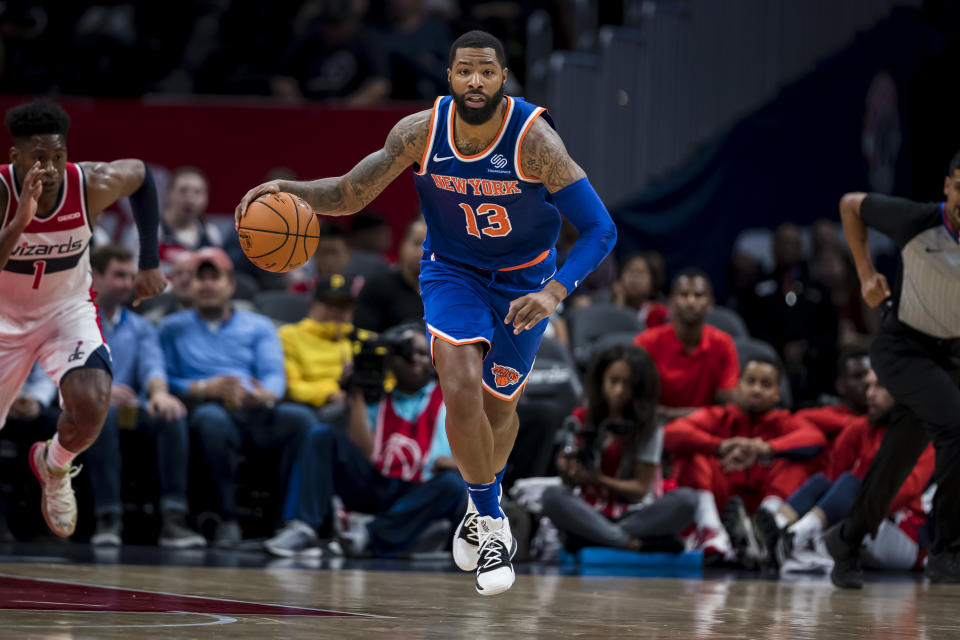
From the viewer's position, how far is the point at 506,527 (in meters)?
5.66

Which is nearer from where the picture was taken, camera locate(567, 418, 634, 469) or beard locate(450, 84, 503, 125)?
beard locate(450, 84, 503, 125)

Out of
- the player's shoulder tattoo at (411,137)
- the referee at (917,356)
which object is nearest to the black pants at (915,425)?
the referee at (917,356)

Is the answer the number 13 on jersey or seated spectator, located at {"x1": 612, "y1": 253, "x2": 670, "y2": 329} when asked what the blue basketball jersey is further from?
seated spectator, located at {"x1": 612, "y1": 253, "x2": 670, "y2": 329}

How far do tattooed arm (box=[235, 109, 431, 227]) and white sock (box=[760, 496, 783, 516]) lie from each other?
3796 millimetres

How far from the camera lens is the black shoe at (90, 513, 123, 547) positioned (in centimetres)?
817

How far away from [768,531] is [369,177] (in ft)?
12.7

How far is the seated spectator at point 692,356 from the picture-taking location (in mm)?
9164

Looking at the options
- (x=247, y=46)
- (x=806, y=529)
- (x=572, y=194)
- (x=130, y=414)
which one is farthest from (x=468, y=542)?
(x=247, y=46)

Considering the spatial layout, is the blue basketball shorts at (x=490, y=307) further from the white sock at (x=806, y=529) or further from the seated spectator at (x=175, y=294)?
the seated spectator at (x=175, y=294)

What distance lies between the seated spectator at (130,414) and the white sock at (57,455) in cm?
193

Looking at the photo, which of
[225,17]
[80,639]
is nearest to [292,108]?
[225,17]

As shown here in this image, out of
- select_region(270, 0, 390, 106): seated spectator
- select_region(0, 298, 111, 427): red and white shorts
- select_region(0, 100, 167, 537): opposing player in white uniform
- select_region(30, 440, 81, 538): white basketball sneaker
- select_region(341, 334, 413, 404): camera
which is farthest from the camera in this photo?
select_region(270, 0, 390, 106): seated spectator

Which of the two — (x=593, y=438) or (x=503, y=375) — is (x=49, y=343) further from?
(x=593, y=438)

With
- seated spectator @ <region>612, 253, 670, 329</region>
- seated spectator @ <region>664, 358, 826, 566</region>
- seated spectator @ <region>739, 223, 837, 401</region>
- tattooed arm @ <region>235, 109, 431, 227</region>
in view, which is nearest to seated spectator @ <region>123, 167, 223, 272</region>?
seated spectator @ <region>612, 253, 670, 329</region>
